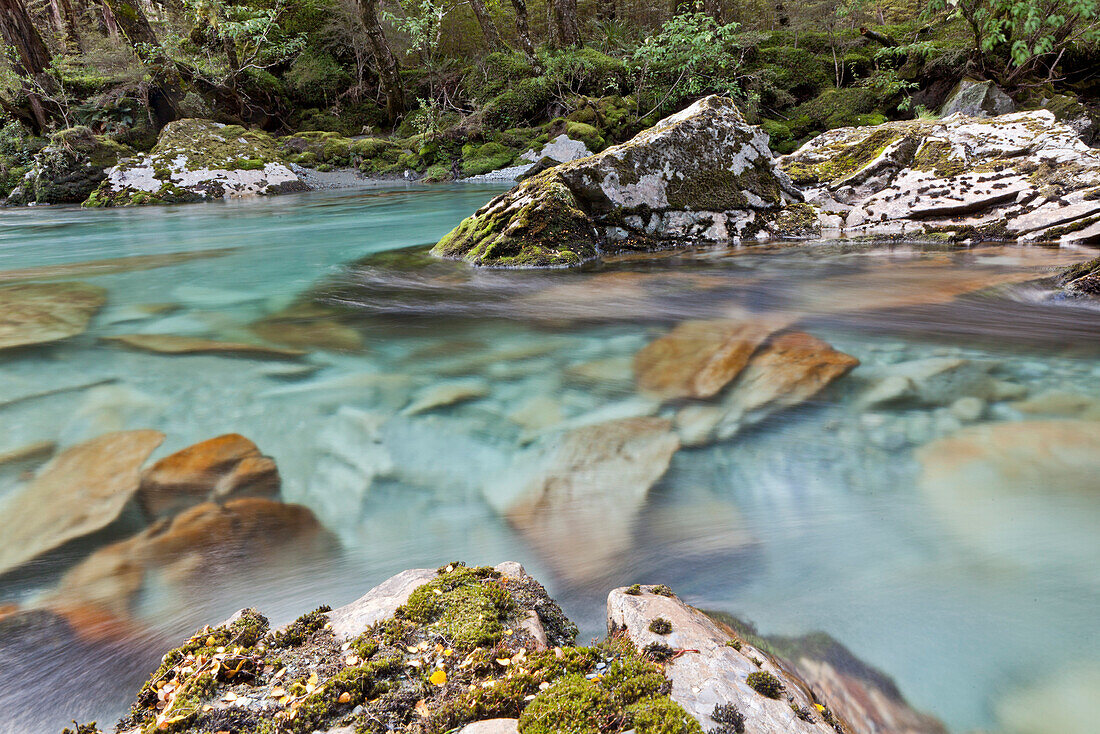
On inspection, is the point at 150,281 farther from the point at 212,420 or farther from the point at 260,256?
the point at 212,420

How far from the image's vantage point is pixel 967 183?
21.8ft

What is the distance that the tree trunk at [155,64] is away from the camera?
19.2 meters

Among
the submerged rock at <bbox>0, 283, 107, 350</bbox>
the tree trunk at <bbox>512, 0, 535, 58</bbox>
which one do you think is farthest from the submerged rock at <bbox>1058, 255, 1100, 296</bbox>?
the tree trunk at <bbox>512, 0, 535, 58</bbox>

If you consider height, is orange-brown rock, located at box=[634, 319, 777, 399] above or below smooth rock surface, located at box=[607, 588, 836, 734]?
above

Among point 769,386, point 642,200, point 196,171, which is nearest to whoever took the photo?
point 769,386

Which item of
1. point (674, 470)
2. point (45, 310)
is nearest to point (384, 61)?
point (45, 310)

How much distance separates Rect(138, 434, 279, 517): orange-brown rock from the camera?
2.20 metres

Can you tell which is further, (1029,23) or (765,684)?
(1029,23)

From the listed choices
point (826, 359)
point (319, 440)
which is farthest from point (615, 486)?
point (826, 359)

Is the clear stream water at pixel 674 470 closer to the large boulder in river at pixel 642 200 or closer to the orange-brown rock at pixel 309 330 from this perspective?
the orange-brown rock at pixel 309 330

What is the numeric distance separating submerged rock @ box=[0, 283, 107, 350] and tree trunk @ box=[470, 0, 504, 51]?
19.3 meters

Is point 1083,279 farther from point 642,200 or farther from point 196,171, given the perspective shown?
point 196,171

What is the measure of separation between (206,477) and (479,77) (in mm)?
21639

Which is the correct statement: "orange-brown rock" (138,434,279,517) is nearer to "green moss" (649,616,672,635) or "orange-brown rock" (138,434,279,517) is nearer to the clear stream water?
the clear stream water
